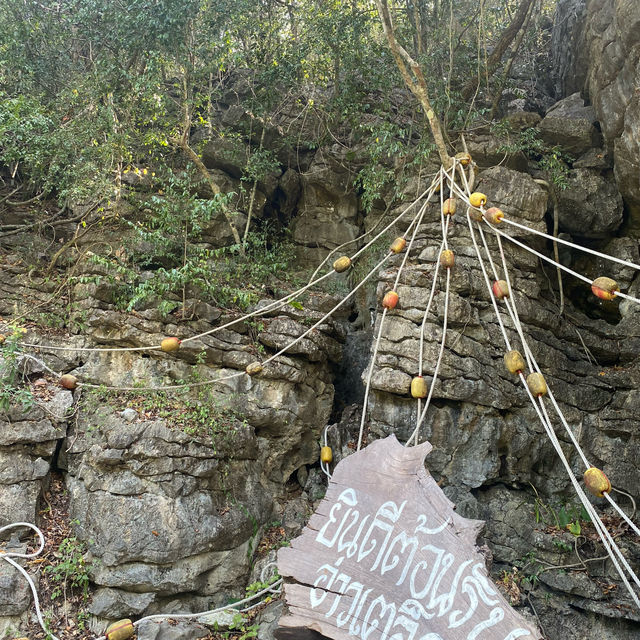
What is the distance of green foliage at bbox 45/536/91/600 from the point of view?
4.02 m

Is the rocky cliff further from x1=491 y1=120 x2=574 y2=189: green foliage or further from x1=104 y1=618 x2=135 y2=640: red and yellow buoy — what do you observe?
x1=104 y1=618 x2=135 y2=640: red and yellow buoy

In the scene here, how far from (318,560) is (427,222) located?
439cm

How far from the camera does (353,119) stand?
271 inches

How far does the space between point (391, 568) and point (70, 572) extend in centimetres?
308

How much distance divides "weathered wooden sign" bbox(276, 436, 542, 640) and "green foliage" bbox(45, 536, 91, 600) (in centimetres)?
262

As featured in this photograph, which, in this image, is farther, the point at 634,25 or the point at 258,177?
the point at 258,177

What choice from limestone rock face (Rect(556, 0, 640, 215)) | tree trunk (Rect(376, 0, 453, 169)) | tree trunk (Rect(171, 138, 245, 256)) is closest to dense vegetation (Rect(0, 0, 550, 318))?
tree trunk (Rect(171, 138, 245, 256))

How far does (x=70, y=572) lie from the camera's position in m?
4.06

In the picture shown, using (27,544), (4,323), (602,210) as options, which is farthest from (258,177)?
(27,544)

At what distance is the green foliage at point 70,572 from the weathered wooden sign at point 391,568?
2.62 m

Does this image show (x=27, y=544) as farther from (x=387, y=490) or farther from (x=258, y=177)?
(x=258, y=177)

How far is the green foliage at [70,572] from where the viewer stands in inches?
158

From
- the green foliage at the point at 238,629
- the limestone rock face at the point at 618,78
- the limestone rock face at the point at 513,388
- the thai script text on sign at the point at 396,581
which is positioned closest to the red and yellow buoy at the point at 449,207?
the limestone rock face at the point at 513,388

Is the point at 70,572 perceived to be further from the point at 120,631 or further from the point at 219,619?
the point at 219,619
